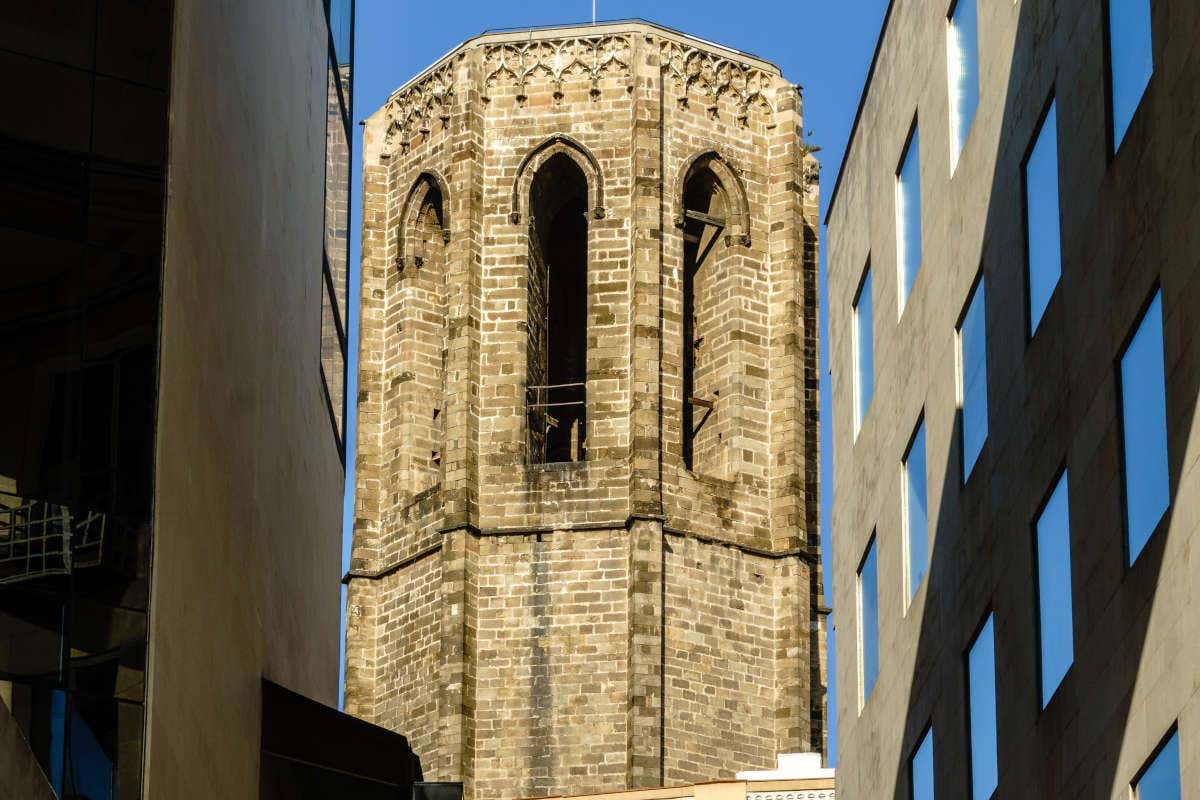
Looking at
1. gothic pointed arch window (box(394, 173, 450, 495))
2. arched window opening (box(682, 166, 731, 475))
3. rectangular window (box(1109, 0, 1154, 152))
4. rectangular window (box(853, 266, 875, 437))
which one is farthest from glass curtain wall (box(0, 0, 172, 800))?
arched window opening (box(682, 166, 731, 475))

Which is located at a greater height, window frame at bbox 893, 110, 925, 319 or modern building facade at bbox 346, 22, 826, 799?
modern building facade at bbox 346, 22, 826, 799

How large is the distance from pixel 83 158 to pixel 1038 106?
8315 millimetres

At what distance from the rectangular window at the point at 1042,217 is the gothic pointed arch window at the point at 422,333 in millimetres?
32615

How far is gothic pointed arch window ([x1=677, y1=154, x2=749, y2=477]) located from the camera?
54656mm

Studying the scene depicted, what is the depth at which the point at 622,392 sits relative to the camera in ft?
175

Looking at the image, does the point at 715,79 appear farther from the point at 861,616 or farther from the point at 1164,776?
the point at 1164,776

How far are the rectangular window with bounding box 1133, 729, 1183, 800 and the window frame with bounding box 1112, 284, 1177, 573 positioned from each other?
4.04ft

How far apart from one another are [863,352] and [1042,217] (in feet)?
27.8

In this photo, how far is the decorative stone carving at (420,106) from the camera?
185 ft

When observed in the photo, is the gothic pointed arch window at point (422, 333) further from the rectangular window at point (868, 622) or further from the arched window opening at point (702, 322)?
the rectangular window at point (868, 622)

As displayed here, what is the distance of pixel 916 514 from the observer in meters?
26.4

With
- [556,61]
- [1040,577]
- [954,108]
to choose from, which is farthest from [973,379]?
[556,61]

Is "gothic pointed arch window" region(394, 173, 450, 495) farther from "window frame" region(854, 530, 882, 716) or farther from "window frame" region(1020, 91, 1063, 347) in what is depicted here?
"window frame" region(1020, 91, 1063, 347)

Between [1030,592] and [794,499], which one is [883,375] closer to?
[1030,592]
